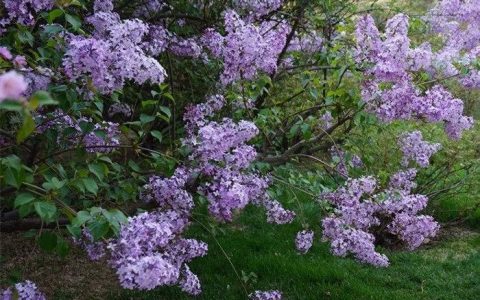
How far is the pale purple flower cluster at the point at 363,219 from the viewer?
3039 millimetres

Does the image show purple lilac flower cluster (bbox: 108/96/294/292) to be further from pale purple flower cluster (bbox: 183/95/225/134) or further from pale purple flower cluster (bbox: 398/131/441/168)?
pale purple flower cluster (bbox: 398/131/441/168)

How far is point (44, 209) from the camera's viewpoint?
1.87m

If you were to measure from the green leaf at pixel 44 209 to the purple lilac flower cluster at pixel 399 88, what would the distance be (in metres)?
1.92

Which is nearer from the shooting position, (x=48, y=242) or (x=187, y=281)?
(x=48, y=242)

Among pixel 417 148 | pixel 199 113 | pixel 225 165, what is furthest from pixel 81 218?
pixel 417 148

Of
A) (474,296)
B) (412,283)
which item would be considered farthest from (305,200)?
(474,296)

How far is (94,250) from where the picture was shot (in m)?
2.86

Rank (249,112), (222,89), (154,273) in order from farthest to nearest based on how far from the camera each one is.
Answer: (222,89), (249,112), (154,273)

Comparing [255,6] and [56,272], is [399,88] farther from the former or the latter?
[56,272]

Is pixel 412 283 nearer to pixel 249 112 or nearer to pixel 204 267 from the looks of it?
pixel 204 267

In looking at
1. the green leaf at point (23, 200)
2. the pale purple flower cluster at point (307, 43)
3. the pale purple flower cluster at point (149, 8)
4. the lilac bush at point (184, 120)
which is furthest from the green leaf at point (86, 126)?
the pale purple flower cluster at point (307, 43)

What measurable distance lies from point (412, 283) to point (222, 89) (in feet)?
7.18

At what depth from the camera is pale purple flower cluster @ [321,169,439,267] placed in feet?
9.97

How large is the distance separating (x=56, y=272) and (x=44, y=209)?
3.09 m
